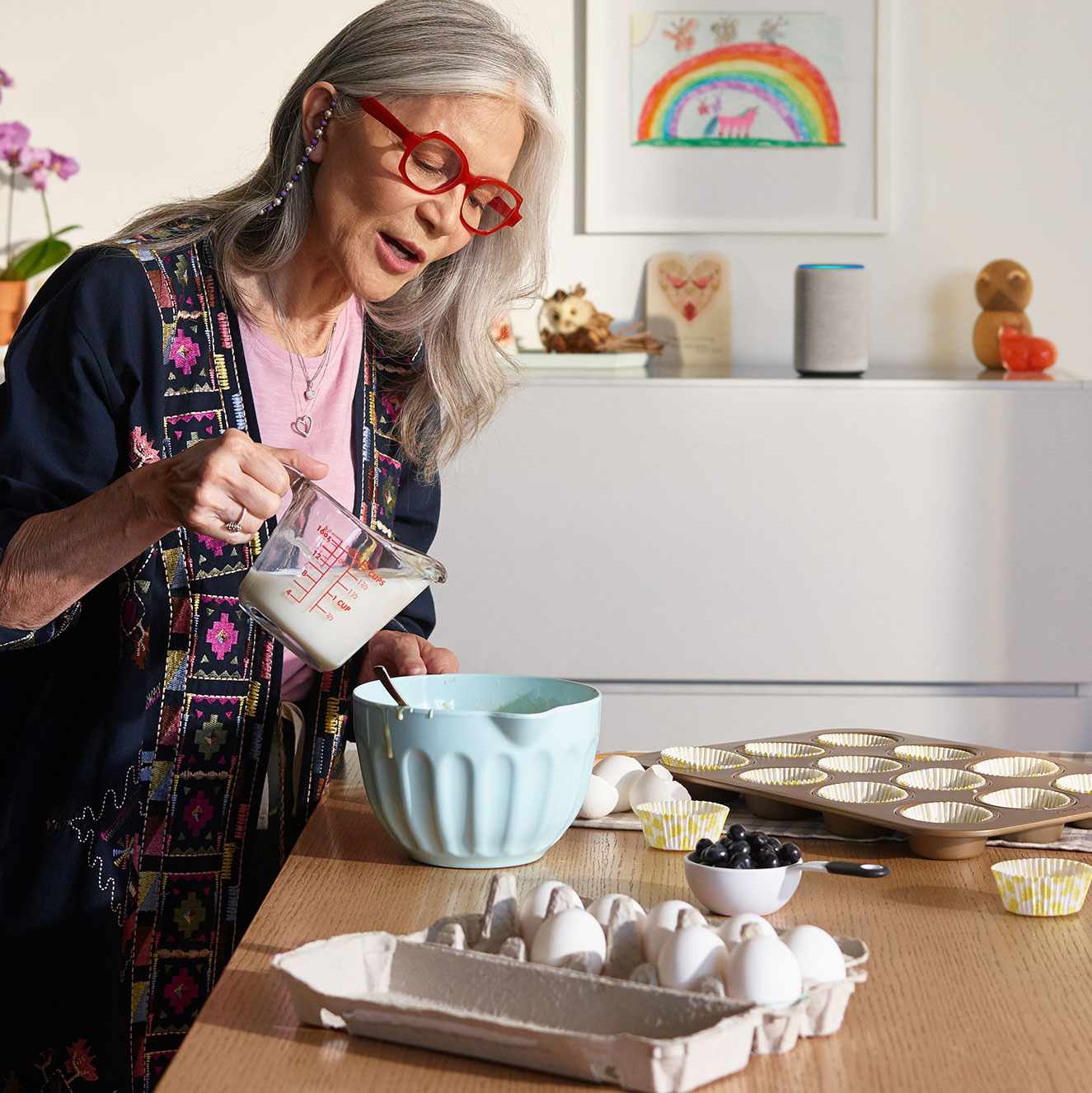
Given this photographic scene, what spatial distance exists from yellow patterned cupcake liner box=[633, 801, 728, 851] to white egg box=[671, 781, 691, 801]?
41mm

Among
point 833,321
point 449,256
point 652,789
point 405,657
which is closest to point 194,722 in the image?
point 405,657

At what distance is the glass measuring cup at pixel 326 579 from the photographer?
1.00m

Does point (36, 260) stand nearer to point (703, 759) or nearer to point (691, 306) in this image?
point (691, 306)

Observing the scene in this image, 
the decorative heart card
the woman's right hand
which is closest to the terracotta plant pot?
the decorative heart card

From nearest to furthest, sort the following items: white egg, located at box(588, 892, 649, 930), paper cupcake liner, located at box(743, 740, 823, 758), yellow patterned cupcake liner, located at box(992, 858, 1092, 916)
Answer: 1. white egg, located at box(588, 892, 649, 930)
2. yellow patterned cupcake liner, located at box(992, 858, 1092, 916)
3. paper cupcake liner, located at box(743, 740, 823, 758)

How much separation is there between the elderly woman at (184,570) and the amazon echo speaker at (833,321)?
4.50 ft

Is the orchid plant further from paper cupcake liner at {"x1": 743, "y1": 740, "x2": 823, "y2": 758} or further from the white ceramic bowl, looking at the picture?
the white ceramic bowl

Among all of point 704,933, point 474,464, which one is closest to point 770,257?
point 474,464

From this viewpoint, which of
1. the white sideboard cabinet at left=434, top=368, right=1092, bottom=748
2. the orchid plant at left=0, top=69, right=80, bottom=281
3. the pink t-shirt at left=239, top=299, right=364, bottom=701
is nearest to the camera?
the pink t-shirt at left=239, top=299, right=364, bottom=701

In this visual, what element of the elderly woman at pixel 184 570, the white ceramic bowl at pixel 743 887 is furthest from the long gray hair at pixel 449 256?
the white ceramic bowl at pixel 743 887

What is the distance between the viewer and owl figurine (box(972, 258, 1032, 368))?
9.21 ft

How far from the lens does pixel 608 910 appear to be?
79 centimetres

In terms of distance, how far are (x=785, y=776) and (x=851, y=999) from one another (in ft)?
1.22

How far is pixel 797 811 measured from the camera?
1101 millimetres
